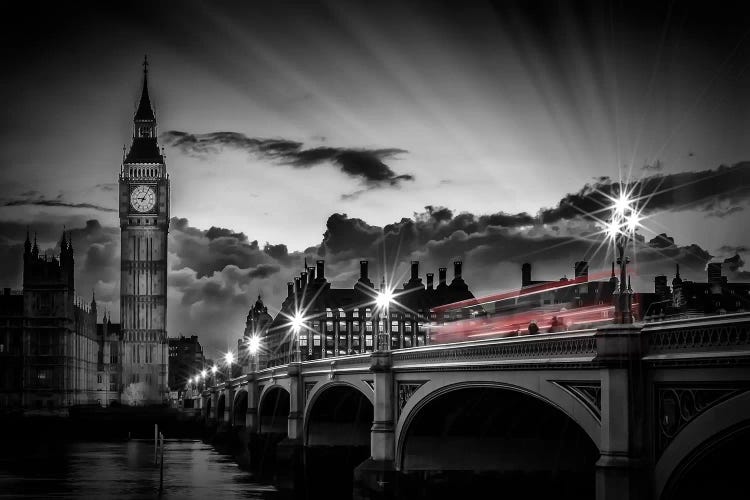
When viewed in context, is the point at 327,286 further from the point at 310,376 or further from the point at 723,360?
the point at 723,360

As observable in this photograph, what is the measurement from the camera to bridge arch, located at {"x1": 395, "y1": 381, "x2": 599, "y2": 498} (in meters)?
45.0

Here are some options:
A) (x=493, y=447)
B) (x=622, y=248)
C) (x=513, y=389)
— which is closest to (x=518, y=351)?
(x=513, y=389)

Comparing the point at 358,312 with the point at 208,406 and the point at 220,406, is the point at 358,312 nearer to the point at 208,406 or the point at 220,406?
the point at 208,406

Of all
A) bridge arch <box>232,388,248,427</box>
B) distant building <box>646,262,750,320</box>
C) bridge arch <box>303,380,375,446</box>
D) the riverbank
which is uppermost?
distant building <box>646,262,750,320</box>

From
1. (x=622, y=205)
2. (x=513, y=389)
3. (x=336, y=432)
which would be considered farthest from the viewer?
(x=336, y=432)

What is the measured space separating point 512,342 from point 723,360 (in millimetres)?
11658

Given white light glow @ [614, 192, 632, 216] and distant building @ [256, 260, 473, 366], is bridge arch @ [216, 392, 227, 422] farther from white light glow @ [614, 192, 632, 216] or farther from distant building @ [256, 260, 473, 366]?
white light glow @ [614, 192, 632, 216]

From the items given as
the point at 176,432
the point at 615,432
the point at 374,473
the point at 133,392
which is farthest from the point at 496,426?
the point at 133,392

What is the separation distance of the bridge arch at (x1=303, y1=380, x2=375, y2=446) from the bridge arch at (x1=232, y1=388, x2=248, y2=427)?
41.8 m

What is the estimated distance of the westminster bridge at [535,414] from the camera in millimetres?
23500

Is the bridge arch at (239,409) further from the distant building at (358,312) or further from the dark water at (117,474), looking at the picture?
the distant building at (358,312)

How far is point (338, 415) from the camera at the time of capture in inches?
2889

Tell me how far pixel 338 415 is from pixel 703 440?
51.8 m

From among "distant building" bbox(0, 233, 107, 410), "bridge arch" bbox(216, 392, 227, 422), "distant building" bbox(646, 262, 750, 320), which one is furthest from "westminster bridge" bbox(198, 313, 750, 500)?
"distant building" bbox(0, 233, 107, 410)
